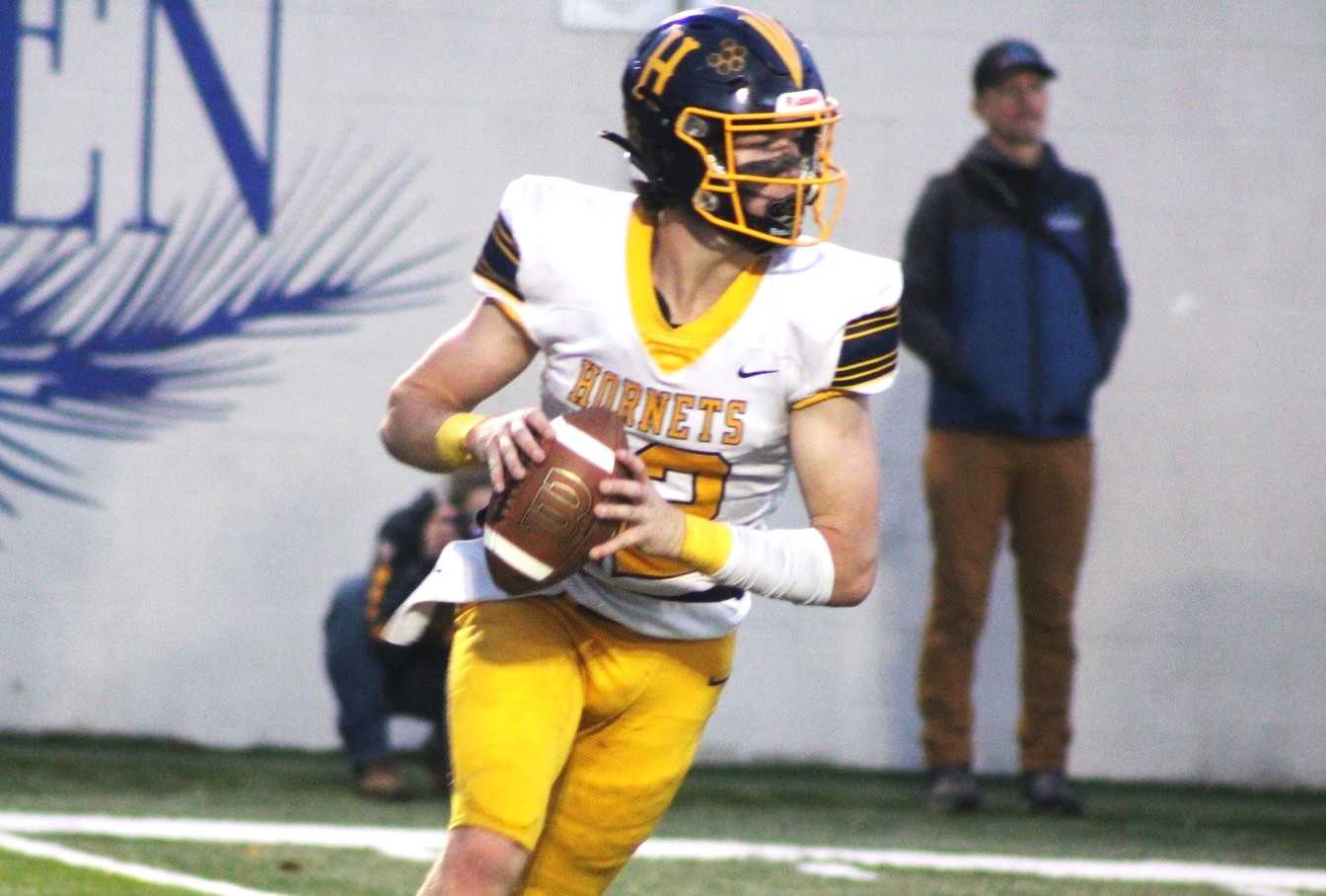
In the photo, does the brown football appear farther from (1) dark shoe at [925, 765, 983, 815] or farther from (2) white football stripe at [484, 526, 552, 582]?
(1) dark shoe at [925, 765, 983, 815]

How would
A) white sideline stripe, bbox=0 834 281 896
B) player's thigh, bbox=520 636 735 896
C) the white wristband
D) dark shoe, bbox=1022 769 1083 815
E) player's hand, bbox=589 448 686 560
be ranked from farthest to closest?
dark shoe, bbox=1022 769 1083 815 → white sideline stripe, bbox=0 834 281 896 → player's thigh, bbox=520 636 735 896 → the white wristband → player's hand, bbox=589 448 686 560

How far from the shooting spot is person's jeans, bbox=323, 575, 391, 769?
605 centimetres

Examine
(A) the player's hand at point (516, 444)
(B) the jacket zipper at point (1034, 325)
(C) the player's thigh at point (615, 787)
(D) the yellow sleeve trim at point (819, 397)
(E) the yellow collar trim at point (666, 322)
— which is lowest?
(C) the player's thigh at point (615, 787)

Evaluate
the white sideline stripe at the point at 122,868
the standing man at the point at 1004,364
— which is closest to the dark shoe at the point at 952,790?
the standing man at the point at 1004,364

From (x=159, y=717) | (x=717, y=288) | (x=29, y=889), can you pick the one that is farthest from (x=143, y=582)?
(x=717, y=288)

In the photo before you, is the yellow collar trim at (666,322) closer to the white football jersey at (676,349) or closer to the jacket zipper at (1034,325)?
the white football jersey at (676,349)

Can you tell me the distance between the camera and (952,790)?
6234 mm

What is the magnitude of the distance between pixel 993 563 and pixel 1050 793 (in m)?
0.67

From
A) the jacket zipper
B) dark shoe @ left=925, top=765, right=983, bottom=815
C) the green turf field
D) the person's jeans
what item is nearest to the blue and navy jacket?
the jacket zipper

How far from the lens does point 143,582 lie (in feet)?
22.3

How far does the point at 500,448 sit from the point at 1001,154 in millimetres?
3415

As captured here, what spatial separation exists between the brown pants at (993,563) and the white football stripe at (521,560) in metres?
3.28

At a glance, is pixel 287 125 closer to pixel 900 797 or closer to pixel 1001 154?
pixel 1001 154

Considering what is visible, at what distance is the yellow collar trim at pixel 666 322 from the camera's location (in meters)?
3.23
